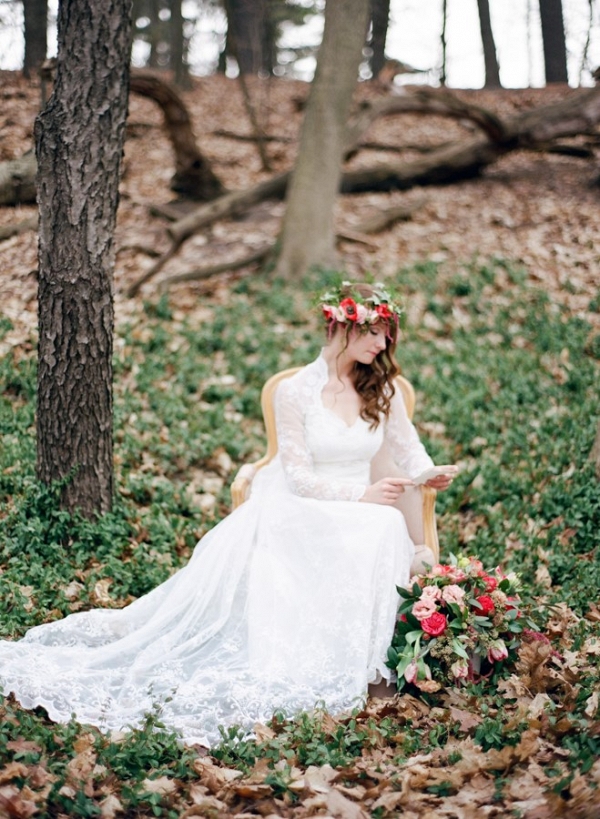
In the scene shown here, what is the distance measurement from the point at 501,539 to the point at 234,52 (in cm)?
930

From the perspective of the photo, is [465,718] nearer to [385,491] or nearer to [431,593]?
[431,593]

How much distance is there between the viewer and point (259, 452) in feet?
21.6

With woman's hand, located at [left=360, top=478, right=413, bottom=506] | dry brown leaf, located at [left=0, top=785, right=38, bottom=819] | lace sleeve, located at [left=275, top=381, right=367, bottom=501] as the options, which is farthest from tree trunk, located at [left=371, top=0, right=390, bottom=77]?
dry brown leaf, located at [left=0, top=785, right=38, bottom=819]

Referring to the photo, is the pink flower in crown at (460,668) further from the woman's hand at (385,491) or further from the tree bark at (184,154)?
the tree bark at (184,154)

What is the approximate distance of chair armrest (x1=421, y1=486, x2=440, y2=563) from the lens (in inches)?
175

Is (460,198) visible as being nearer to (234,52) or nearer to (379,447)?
(234,52)

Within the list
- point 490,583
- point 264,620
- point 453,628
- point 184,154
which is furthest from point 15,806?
point 184,154

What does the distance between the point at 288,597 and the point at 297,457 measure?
80 cm

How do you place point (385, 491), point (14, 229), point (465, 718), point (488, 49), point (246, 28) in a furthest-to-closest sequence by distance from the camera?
point (488, 49)
point (246, 28)
point (14, 229)
point (385, 491)
point (465, 718)

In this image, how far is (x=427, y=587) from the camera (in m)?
3.92

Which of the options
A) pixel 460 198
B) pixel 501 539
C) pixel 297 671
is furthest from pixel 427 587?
pixel 460 198

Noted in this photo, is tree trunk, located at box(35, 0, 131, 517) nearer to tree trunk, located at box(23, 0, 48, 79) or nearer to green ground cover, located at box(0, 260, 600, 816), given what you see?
green ground cover, located at box(0, 260, 600, 816)

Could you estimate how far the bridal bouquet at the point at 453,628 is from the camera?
3.74 m

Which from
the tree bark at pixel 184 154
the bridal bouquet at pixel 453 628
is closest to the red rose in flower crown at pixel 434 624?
the bridal bouquet at pixel 453 628
